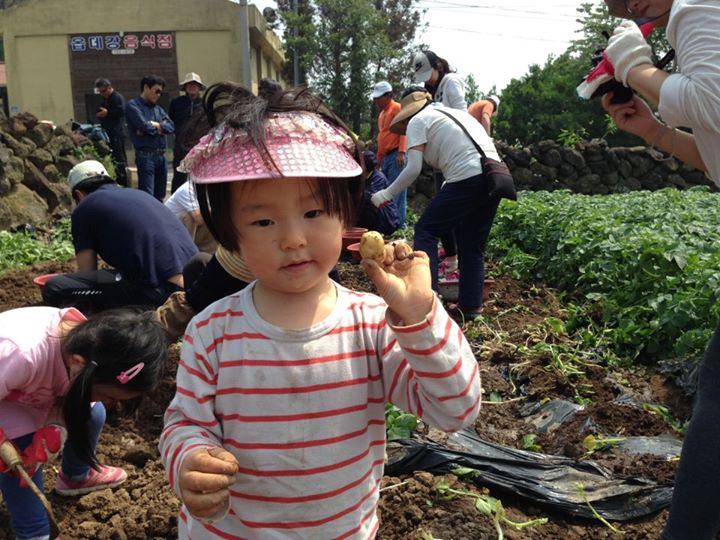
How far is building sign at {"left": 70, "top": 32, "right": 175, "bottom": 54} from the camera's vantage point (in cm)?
2188

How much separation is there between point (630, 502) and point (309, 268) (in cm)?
165

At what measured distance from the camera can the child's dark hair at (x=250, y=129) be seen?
1234 mm

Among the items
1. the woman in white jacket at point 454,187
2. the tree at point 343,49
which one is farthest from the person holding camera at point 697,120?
the tree at point 343,49

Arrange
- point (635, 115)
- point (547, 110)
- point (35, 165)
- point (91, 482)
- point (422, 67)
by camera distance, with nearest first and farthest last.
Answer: point (635, 115) → point (91, 482) → point (422, 67) → point (35, 165) → point (547, 110)

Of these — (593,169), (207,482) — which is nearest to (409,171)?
(207,482)

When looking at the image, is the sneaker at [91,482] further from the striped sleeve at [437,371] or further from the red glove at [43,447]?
the striped sleeve at [437,371]

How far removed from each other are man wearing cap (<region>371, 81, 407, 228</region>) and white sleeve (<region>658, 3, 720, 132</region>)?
633 cm

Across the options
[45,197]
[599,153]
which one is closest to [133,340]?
[45,197]

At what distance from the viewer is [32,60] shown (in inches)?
878

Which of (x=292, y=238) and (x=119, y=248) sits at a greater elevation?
(x=292, y=238)

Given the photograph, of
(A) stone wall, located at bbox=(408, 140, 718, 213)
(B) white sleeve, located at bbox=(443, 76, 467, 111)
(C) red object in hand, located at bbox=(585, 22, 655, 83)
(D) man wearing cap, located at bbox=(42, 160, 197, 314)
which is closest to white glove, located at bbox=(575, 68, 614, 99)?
(C) red object in hand, located at bbox=(585, 22, 655, 83)

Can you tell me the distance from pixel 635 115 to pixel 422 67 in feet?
12.9

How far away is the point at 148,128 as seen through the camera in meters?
8.02

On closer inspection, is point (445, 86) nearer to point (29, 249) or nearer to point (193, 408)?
point (29, 249)
